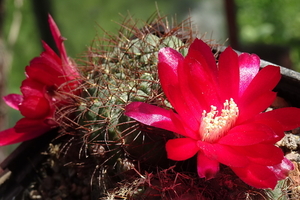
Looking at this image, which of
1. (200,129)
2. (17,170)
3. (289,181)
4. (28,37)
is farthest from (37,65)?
(28,37)

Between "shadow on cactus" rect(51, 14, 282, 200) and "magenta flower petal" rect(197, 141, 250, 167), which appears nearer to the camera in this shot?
"magenta flower petal" rect(197, 141, 250, 167)

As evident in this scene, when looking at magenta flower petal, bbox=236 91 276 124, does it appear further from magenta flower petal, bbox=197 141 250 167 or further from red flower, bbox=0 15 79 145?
red flower, bbox=0 15 79 145

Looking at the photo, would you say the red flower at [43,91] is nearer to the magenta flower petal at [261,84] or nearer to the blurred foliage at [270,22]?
the magenta flower petal at [261,84]

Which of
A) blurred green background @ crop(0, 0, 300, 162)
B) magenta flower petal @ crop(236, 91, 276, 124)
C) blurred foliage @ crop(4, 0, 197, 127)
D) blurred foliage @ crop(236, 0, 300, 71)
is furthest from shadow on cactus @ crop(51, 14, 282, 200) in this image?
blurred foliage @ crop(236, 0, 300, 71)

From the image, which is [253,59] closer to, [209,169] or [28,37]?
[209,169]

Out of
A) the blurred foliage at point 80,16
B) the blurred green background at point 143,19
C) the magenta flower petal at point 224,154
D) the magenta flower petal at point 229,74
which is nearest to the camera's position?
the magenta flower petal at point 224,154

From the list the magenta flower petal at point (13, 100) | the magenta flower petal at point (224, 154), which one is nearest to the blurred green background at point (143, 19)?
the magenta flower petal at point (13, 100)

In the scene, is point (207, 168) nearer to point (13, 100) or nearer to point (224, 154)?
point (224, 154)
